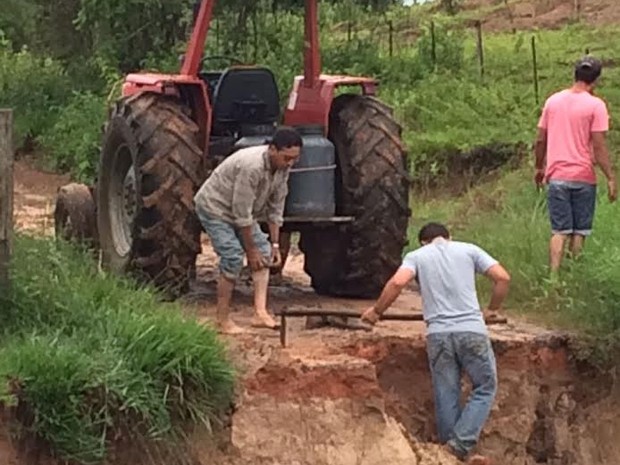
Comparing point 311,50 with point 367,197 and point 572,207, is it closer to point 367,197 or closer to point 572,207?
point 367,197

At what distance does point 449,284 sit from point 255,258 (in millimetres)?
1382

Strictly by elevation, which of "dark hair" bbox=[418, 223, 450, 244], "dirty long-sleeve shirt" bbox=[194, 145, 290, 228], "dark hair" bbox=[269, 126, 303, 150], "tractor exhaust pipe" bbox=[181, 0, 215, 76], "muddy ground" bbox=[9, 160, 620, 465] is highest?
"tractor exhaust pipe" bbox=[181, 0, 215, 76]

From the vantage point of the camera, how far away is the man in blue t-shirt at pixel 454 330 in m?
8.09

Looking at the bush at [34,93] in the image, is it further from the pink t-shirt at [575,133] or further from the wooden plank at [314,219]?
the pink t-shirt at [575,133]

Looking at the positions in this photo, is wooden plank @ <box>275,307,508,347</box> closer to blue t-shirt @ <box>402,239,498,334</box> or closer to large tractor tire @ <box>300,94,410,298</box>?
blue t-shirt @ <box>402,239,498,334</box>

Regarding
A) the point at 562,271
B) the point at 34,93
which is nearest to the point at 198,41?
the point at 562,271

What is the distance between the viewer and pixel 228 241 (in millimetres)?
8922

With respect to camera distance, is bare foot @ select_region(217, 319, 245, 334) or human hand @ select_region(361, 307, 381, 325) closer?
human hand @ select_region(361, 307, 381, 325)

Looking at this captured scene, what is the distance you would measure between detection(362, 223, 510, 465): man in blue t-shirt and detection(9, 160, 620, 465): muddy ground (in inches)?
8.9

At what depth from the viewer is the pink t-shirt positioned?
970 centimetres

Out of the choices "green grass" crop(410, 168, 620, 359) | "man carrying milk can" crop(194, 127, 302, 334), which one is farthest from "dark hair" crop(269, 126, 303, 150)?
"green grass" crop(410, 168, 620, 359)

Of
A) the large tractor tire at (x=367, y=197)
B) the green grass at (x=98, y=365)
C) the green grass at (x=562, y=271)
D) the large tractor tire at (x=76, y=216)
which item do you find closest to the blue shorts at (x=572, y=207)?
the green grass at (x=562, y=271)

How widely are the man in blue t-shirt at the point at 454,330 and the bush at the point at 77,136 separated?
1104 centimetres

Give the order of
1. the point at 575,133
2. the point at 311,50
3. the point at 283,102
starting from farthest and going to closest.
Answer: the point at 283,102 < the point at 311,50 < the point at 575,133
